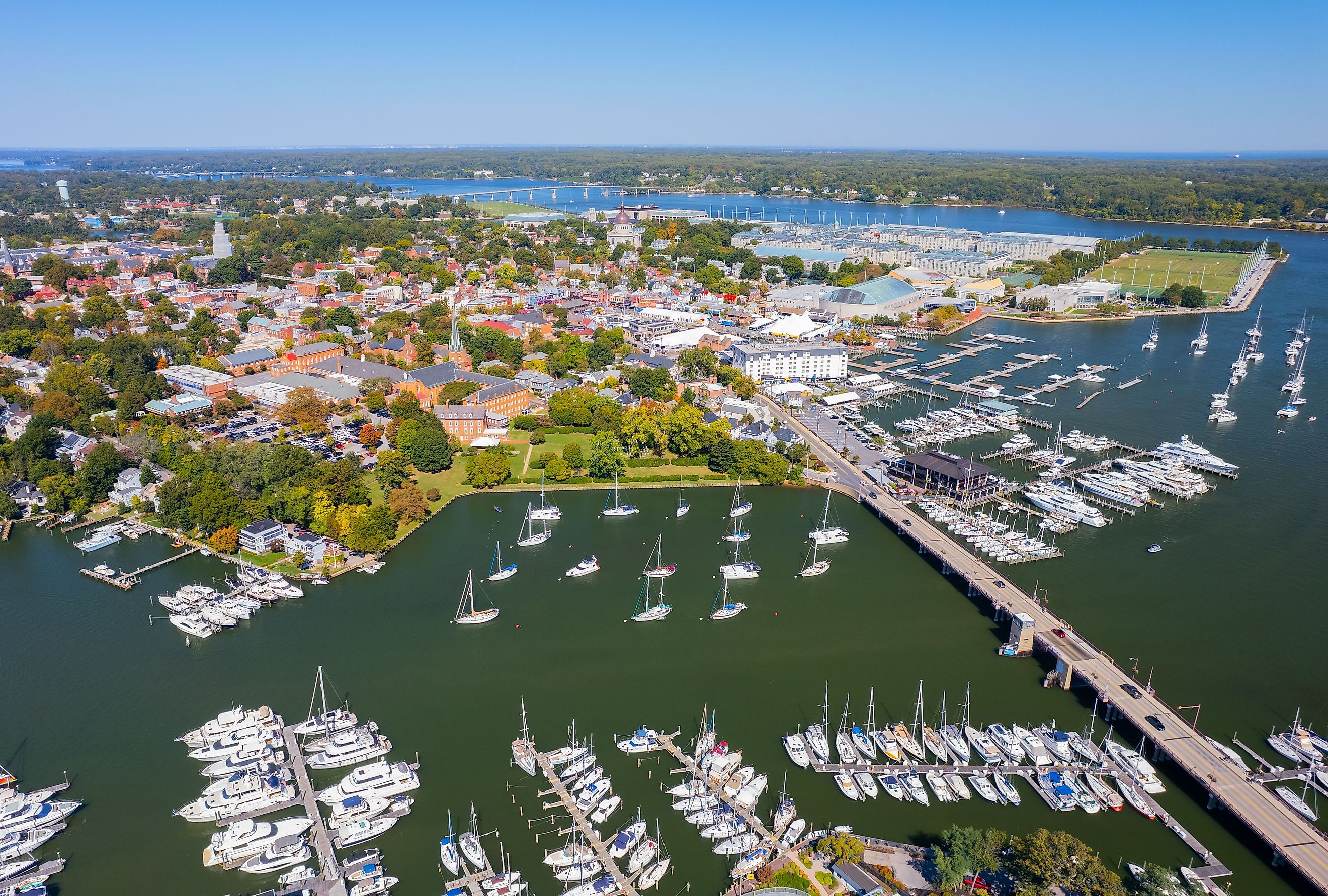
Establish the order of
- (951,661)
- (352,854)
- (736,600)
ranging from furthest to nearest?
(736,600), (951,661), (352,854)

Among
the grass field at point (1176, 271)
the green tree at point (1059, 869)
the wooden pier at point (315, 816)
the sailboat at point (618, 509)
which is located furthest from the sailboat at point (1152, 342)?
the wooden pier at point (315, 816)

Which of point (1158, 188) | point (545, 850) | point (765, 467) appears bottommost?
point (545, 850)

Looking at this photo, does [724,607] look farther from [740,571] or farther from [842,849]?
[842,849]

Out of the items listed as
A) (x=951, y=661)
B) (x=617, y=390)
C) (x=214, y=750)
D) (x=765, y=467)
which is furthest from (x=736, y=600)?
(x=617, y=390)

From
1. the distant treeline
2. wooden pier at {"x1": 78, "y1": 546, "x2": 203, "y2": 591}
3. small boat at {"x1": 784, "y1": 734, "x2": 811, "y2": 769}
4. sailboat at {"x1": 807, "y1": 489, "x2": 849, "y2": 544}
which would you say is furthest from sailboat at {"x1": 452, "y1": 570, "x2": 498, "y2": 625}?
the distant treeline

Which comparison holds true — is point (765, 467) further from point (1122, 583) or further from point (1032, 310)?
point (1032, 310)

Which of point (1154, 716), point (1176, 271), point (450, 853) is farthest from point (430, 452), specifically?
point (1176, 271)
